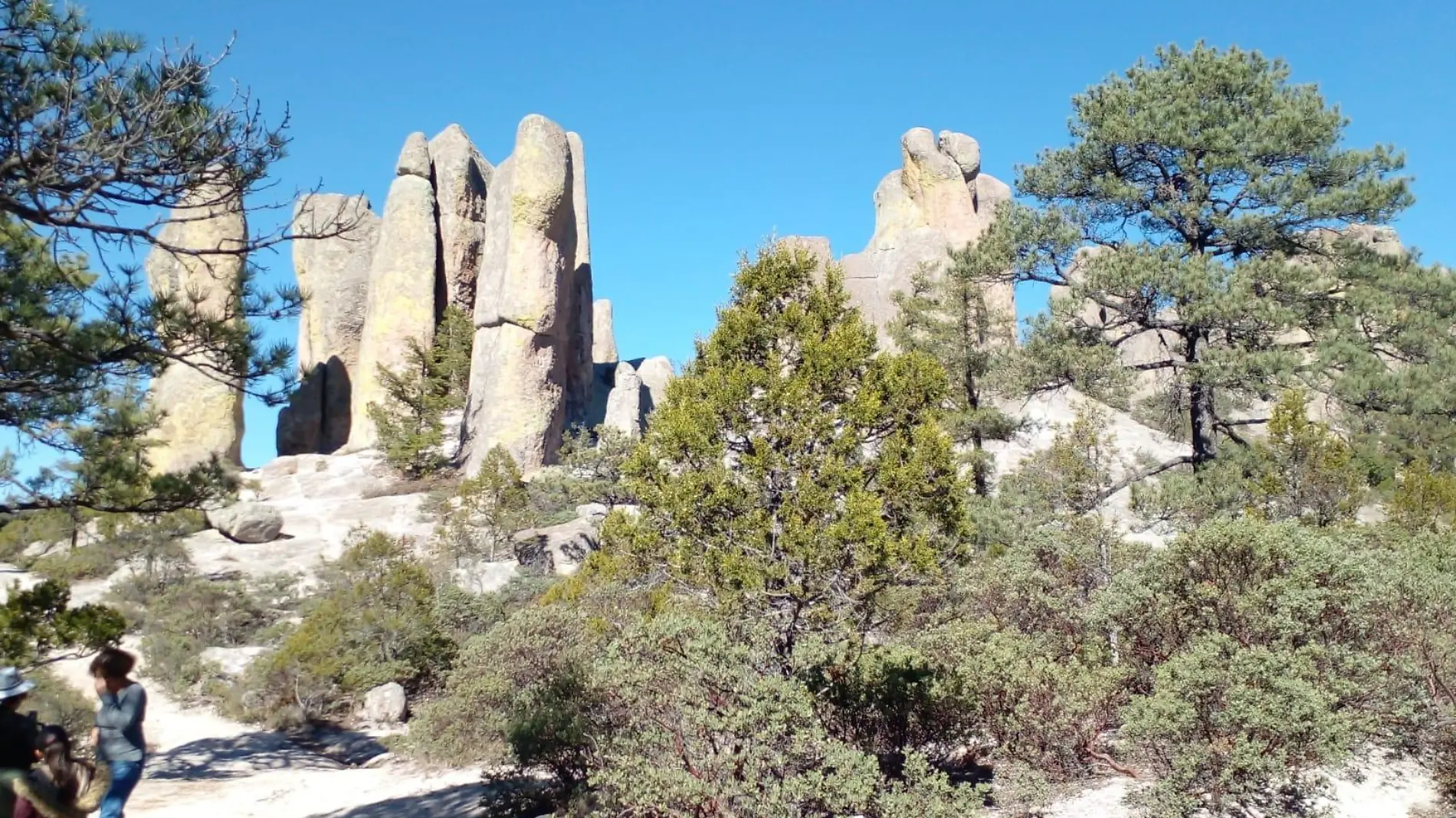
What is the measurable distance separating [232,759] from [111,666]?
25.9ft

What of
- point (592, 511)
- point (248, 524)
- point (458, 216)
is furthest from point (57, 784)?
point (458, 216)

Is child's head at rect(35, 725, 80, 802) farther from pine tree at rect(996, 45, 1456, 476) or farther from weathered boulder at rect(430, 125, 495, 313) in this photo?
weathered boulder at rect(430, 125, 495, 313)

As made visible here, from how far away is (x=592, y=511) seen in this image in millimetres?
23609

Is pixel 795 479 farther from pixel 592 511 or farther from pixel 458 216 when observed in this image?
pixel 458 216

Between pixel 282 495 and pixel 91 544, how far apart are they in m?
6.95

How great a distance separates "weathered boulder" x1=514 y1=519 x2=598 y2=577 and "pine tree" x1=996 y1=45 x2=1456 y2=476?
10829mm

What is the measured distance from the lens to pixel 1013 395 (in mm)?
12422

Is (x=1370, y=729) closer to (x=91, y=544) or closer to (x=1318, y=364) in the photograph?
(x=1318, y=364)

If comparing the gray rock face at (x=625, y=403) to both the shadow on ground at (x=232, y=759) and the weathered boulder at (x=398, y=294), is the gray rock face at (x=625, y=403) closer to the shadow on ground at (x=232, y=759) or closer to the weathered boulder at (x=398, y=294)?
the weathered boulder at (x=398, y=294)

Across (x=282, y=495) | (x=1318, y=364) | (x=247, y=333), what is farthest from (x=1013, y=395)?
(x=282, y=495)

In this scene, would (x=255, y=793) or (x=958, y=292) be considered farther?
(x=958, y=292)

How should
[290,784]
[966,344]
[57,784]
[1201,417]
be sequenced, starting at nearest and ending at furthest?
[57,784] → [290,784] → [1201,417] → [966,344]

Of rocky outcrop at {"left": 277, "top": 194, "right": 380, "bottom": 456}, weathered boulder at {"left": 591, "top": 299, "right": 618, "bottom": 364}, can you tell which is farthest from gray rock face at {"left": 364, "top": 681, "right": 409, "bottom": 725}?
weathered boulder at {"left": 591, "top": 299, "right": 618, "bottom": 364}

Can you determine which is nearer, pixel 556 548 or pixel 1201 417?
pixel 1201 417
